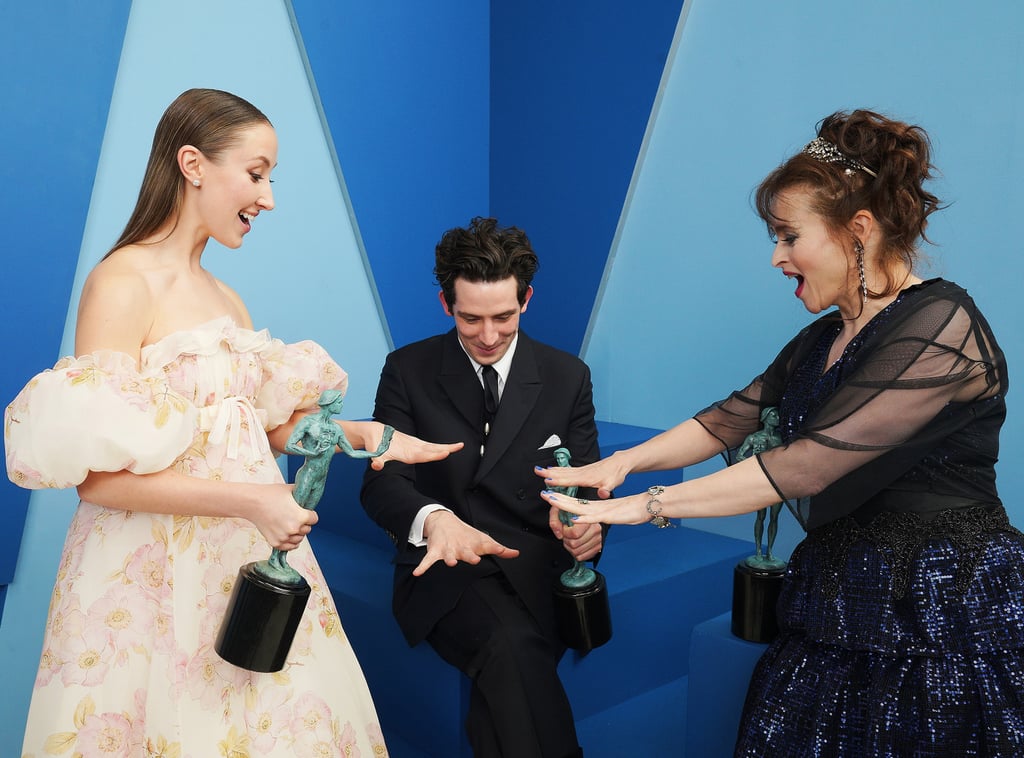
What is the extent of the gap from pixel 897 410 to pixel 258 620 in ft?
3.40

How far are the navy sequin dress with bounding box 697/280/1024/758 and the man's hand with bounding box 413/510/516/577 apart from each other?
22.2 inches

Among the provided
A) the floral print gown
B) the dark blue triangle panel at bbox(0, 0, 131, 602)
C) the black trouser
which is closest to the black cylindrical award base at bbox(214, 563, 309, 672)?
the floral print gown

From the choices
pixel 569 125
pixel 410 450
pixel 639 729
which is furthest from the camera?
pixel 569 125

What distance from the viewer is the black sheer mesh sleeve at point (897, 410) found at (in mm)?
1546

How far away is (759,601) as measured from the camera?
6.26 ft

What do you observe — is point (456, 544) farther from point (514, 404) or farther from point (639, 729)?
point (639, 729)

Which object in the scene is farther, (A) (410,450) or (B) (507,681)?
(B) (507,681)

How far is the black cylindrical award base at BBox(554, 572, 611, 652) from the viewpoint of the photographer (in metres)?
2.06

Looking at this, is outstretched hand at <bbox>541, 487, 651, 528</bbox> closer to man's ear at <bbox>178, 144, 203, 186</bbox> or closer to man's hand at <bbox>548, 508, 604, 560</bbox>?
man's hand at <bbox>548, 508, 604, 560</bbox>

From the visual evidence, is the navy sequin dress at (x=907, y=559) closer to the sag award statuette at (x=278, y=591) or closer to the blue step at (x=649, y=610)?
the sag award statuette at (x=278, y=591)

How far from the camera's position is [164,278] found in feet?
5.46

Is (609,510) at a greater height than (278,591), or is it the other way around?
(609,510)

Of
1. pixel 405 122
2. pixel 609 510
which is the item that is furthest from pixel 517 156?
pixel 609 510

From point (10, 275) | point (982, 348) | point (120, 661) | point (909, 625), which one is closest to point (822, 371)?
point (982, 348)
